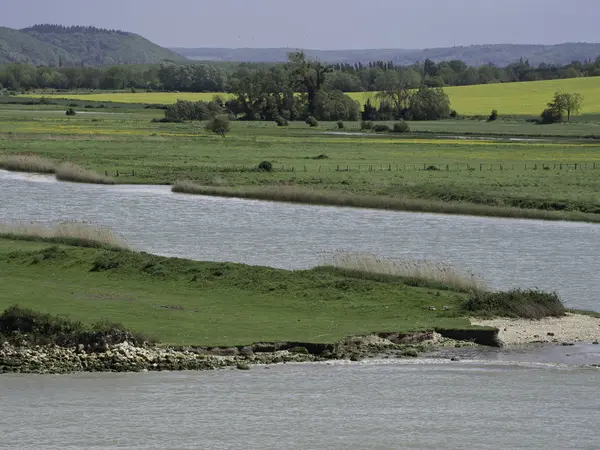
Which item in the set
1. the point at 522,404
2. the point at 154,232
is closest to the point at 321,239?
the point at 154,232

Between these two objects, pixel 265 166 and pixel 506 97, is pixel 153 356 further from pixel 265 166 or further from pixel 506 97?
pixel 506 97

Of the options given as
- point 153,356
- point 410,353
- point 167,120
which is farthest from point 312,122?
point 153,356

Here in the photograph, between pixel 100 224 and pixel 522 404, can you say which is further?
pixel 100 224

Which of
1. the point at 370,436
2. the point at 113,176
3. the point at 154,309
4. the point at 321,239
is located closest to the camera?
the point at 370,436

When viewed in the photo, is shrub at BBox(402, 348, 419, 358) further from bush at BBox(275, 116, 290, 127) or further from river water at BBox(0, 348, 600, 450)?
bush at BBox(275, 116, 290, 127)

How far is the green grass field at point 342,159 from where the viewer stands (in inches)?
2345

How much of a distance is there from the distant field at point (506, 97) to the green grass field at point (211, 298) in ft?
351

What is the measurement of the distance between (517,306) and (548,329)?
3.58 ft

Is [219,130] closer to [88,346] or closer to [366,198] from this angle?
[366,198]

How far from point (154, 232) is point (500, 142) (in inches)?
2069

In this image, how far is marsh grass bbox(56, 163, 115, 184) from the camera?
6525 centimetres

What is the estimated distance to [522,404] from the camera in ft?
75.0

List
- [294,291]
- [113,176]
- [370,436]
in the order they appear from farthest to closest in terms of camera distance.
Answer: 1. [113,176]
2. [294,291]
3. [370,436]

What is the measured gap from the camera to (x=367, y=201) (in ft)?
185
